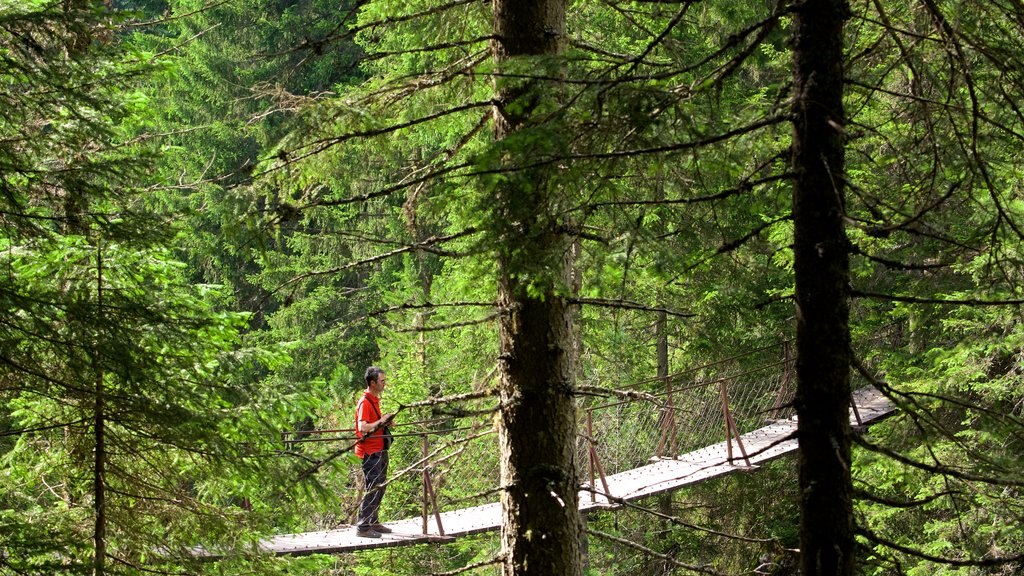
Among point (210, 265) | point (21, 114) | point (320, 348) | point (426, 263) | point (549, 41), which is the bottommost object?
point (21, 114)

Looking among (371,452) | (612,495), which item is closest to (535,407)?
(612,495)

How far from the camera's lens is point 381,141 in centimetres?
369

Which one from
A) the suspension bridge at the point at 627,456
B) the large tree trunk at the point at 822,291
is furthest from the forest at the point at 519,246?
the suspension bridge at the point at 627,456

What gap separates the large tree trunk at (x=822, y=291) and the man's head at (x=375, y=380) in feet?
11.7

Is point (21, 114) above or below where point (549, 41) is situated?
below

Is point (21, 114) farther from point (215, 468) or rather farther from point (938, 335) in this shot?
point (938, 335)

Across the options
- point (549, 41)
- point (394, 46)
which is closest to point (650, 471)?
point (549, 41)

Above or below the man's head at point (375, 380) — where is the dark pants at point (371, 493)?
below

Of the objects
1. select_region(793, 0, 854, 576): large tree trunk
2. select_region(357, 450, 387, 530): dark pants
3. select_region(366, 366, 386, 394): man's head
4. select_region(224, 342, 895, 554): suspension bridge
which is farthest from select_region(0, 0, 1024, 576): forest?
select_region(366, 366, 386, 394): man's head

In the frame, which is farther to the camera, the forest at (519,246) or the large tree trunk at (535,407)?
the large tree trunk at (535,407)

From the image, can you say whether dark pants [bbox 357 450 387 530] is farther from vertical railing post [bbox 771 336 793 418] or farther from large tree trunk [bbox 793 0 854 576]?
large tree trunk [bbox 793 0 854 576]

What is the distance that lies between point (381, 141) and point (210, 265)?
13710 millimetres

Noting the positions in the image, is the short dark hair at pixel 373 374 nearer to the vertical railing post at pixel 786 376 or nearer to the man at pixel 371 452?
the man at pixel 371 452

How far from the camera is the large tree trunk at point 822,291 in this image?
88.9 inches
